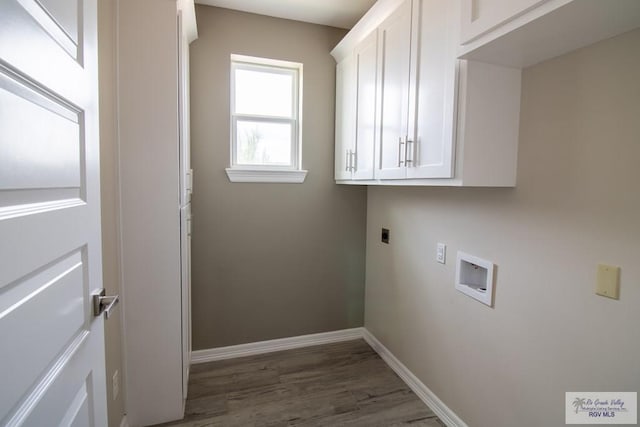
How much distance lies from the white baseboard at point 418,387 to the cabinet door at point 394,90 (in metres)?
1.46

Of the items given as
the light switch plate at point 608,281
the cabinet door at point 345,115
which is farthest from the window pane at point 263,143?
the light switch plate at point 608,281

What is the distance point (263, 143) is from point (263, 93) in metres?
0.43

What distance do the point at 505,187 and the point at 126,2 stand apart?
217cm

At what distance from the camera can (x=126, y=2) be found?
5.56 ft

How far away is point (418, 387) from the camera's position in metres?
2.23

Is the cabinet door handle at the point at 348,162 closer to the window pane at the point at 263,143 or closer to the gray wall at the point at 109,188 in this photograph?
the window pane at the point at 263,143

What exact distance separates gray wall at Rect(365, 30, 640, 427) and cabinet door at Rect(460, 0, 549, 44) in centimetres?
39

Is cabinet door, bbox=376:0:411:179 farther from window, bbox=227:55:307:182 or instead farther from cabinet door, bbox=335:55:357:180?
window, bbox=227:55:307:182

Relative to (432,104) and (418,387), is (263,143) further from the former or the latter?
(418,387)

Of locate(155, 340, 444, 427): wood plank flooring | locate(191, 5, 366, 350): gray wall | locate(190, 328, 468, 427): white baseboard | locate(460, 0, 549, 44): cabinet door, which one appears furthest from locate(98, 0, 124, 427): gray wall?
locate(460, 0, 549, 44): cabinet door

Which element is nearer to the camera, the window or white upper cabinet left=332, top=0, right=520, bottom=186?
white upper cabinet left=332, top=0, right=520, bottom=186

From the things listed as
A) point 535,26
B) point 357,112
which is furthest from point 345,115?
point 535,26

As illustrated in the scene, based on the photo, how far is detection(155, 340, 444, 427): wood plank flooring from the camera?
1996 mm

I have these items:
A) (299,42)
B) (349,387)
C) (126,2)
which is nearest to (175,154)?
(126,2)
